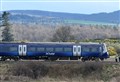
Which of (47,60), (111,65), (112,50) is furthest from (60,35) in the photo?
Result: (111,65)

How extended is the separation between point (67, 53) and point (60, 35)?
111ft

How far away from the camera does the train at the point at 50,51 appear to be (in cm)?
5325

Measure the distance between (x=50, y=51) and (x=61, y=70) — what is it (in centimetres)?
488

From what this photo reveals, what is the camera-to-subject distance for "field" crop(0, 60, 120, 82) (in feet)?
157

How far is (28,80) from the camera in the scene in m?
45.9

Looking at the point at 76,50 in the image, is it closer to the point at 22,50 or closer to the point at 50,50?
the point at 50,50

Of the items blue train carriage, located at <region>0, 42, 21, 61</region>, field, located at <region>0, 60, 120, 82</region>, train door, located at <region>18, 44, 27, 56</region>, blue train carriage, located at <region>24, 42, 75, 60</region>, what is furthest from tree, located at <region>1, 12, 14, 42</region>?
field, located at <region>0, 60, 120, 82</region>

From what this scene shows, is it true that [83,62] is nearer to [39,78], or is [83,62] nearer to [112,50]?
[39,78]

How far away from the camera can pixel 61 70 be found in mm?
49188

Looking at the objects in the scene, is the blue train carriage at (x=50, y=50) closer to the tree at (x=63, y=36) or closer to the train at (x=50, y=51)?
the train at (x=50, y=51)

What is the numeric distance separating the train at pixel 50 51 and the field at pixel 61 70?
342 centimetres

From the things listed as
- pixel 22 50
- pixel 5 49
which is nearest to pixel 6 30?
pixel 5 49

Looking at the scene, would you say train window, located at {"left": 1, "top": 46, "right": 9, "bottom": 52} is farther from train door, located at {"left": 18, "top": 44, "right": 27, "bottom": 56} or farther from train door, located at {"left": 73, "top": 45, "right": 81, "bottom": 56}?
train door, located at {"left": 73, "top": 45, "right": 81, "bottom": 56}

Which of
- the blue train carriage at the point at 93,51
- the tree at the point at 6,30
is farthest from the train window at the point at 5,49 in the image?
the tree at the point at 6,30
